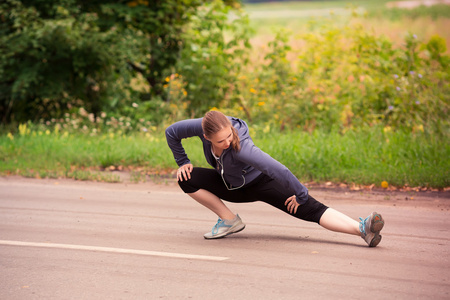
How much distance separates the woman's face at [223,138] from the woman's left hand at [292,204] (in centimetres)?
84

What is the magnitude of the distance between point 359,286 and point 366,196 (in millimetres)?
4142

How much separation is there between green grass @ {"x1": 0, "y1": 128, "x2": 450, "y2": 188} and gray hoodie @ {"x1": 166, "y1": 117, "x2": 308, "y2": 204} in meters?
3.91

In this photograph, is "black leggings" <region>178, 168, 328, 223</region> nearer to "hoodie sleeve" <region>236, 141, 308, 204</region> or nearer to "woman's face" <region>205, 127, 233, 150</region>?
"hoodie sleeve" <region>236, 141, 308, 204</region>

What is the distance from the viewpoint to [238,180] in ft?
19.6

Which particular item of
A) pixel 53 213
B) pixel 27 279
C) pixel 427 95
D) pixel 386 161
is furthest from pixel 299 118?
pixel 27 279

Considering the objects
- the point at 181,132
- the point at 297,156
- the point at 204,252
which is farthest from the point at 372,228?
the point at 297,156

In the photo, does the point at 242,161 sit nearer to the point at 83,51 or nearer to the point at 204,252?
the point at 204,252

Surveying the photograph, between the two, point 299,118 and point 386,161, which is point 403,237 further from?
point 299,118

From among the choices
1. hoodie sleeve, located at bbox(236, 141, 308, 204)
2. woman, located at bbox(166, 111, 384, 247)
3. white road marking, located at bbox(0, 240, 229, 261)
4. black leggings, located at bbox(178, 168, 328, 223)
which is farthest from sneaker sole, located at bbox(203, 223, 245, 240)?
hoodie sleeve, located at bbox(236, 141, 308, 204)

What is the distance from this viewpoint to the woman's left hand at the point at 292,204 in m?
5.74

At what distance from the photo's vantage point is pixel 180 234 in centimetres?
654

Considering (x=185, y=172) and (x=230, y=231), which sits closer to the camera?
(x=185, y=172)

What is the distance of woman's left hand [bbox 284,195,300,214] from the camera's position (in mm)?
5742

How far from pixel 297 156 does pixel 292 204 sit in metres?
4.48
